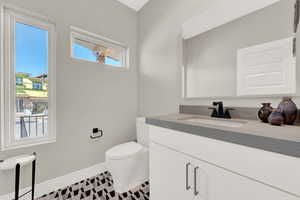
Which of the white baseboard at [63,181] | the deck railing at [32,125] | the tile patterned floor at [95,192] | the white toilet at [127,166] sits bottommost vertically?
the tile patterned floor at [95,192]

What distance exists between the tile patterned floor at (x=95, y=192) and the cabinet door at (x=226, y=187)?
905 mm

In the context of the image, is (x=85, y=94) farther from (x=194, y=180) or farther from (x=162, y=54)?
(x=194, y=180)

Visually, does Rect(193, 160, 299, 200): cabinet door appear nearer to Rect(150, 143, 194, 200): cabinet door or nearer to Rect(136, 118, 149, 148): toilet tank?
Rect(150, 143, 194, 200): cabinet door

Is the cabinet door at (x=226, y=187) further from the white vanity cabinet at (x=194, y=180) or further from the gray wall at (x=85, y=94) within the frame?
the gray wall at (x=85, y=94)

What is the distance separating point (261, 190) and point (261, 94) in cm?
73

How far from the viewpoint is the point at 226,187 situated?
644mm

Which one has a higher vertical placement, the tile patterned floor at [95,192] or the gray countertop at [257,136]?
the gray countertop at [257,136]

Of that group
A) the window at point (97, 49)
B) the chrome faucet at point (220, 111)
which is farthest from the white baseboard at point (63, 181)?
the chrome faucet at point (220, 111)

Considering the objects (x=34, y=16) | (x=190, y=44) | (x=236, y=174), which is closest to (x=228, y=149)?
(x=236, y=174)

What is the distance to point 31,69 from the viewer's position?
1.40 metres

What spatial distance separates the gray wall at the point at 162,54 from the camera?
1521 millimetres

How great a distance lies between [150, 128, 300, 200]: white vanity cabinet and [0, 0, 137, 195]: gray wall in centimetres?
105

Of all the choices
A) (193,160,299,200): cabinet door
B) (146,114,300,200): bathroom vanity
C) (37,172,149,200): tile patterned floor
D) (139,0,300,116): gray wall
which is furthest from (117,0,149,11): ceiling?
(37,172,149,200): tile patterned floor

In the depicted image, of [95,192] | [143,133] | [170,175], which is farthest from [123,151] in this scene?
[170,175]
